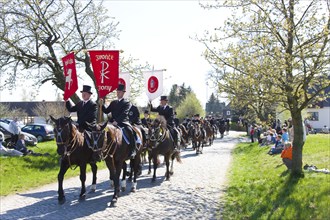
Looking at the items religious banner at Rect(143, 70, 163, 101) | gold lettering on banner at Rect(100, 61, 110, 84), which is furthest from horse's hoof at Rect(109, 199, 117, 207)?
religious banner at Rect(143, 70, 163, 101)

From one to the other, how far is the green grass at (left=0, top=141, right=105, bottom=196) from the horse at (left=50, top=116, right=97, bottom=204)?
272 centimetres

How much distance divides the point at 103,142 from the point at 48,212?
6.54ft

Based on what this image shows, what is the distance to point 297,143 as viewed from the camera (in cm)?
1134

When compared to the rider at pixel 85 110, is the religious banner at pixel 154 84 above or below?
above

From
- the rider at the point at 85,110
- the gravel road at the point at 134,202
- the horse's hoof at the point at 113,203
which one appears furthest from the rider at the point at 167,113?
the horse's hoof at the point at 113,203

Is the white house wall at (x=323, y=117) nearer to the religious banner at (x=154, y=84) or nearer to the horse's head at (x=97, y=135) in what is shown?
the religious banner at (x=154, y=84)

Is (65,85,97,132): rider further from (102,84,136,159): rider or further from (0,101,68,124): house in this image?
(0,101,68,124): house

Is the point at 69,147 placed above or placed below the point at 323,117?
below

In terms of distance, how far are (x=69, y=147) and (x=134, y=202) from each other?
2.16m

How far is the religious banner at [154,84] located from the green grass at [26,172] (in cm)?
417

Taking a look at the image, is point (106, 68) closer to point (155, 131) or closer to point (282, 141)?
point (155, 131)

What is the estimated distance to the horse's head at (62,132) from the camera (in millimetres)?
8508

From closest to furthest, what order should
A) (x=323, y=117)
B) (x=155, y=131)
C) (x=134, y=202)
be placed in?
1. (x=134, y=202)
2. (x=155, y=131)
3. (x=323, y=117)

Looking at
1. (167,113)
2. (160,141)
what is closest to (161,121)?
(160,141)
